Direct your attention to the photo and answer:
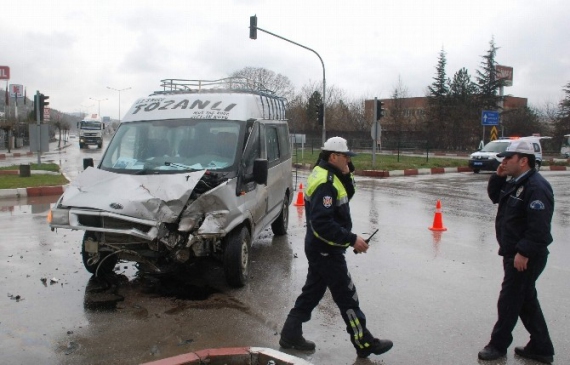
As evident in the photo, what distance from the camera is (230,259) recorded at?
5.84 metres

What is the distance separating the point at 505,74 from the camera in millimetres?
56531

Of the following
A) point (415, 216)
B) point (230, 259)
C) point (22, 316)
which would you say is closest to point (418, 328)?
point (230, 259)

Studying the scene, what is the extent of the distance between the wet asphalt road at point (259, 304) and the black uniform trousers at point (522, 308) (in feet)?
0.64

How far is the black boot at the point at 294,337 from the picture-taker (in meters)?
4.43

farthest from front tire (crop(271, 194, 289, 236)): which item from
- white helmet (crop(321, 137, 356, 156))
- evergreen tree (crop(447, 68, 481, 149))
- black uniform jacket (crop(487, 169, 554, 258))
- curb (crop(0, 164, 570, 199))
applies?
evergreen tree (crop(447, 68, 481, 149))

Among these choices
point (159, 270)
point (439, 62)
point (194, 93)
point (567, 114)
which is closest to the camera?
point (159, 270)

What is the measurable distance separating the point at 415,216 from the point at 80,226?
8305 mm

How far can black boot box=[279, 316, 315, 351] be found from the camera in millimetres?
4434

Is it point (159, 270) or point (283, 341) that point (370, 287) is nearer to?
point (283, 341)

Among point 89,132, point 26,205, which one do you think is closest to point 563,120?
point 89,132

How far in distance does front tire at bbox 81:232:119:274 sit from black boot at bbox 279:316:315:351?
7.62 ft

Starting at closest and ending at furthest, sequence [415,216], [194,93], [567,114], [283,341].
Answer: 1. [283,341]
2. [194,93]
3. [415,216]
4. [567,114]

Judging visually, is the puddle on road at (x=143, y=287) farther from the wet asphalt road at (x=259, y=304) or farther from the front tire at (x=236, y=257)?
the front tire at (x=236, y=257)

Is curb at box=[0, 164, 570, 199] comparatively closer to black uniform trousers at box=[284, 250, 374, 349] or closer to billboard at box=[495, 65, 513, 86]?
black uniform trousers at box=[284, 250, 374, 349]
